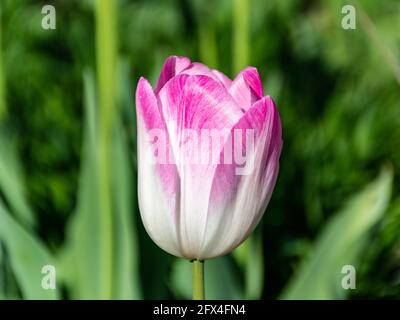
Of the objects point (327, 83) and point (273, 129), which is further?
point (327, 83)

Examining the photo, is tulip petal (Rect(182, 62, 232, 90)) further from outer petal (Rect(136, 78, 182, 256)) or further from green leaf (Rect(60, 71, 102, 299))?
green leaf (Rect(60, 71, 102, 299))

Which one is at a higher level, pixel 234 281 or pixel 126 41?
pixel 126 41

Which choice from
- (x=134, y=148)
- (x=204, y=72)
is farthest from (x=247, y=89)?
(x=134, y=148)

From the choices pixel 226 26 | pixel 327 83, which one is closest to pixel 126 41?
pixel 226 26

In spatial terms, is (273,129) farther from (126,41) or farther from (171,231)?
(126,41)

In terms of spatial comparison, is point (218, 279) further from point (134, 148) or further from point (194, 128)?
point (194, 128)

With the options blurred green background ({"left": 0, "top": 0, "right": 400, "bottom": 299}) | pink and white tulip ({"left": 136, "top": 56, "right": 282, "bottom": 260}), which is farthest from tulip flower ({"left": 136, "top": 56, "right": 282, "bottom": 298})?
blurred green background ({"left": 0, "top": 0, "right": 400, "bottom": 299})
